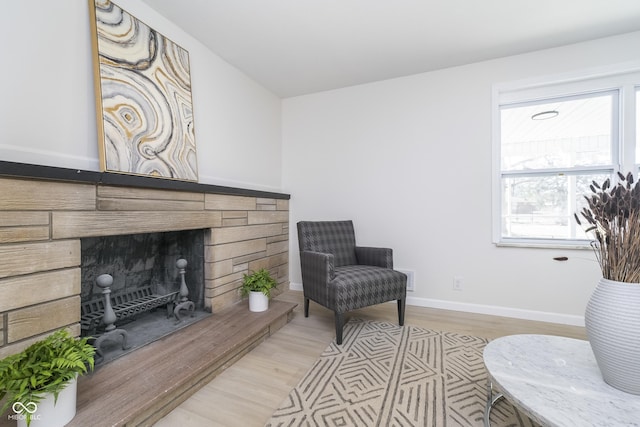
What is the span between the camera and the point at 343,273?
2.31 meters

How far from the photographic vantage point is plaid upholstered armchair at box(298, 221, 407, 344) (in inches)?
83.2

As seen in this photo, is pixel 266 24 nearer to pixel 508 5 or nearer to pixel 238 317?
pixel 508 5

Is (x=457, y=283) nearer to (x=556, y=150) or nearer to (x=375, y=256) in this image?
(x=375, y=256)

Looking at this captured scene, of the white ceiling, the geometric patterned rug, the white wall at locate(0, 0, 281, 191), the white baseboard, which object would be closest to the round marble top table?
the geometric patterned rug

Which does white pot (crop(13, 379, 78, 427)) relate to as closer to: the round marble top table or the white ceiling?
the round marble top table

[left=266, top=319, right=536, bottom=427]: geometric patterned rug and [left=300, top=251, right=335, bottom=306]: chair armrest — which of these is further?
[left=300, top=251, right=335, bottom=306]: chair armrest

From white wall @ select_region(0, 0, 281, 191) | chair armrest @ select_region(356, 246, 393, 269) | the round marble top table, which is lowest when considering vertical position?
the round marble top table

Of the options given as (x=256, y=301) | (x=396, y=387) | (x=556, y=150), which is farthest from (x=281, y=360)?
(x=556, y=150)

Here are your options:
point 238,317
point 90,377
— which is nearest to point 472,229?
point 238,317

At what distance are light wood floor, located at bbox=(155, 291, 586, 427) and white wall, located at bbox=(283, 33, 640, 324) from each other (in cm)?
25

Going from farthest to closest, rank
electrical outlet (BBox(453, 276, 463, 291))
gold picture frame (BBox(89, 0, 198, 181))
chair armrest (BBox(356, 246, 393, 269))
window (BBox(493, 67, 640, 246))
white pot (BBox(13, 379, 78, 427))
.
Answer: electrical outlet (BBox(453, 276, 463, 291))
chair armrest (BBox(356, 246, 393, 269))
window (BBox(493, 67, 640, 246))
gold picture frame (BBox(89, 0, 198, 181))
white pot (BBox(13, 379, 78, 427))

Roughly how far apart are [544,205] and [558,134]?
0.65 meters

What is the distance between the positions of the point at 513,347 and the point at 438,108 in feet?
7.52

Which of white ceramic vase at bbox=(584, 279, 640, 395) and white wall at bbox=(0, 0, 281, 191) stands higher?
white wall at bbox=(0, 0, 281, 191)
